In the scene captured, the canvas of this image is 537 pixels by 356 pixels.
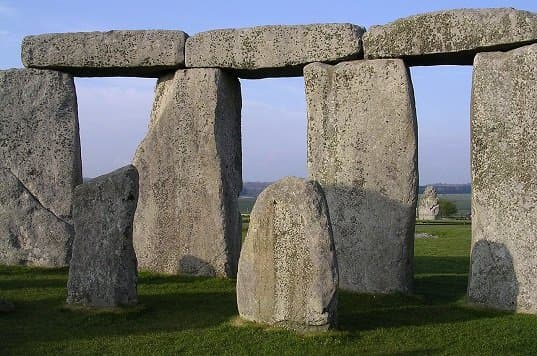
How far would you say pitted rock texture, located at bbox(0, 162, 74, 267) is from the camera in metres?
12.2

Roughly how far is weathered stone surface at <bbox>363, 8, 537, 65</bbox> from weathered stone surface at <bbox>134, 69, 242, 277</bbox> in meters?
2.68

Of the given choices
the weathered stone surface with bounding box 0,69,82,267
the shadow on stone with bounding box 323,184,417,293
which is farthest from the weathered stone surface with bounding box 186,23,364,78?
the weathered stone surface with bounding box 0,69,82,267

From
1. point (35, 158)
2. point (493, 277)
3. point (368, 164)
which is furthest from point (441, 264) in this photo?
point (35, 158)

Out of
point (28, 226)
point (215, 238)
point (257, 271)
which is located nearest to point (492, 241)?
point (257, 271)

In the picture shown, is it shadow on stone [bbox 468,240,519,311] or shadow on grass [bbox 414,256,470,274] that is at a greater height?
shadow on stone [bbox 468,240,519,311]

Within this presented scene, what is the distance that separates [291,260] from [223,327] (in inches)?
44.1

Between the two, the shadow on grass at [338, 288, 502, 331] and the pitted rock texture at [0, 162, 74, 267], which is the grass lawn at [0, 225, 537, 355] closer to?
the shadow on grass at [338, 288, 502, 331]

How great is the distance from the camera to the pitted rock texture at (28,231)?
12164mm

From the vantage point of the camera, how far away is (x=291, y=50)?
11148 mm

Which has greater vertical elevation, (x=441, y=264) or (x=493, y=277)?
(x=493, y=277)

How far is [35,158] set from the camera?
12508 mm

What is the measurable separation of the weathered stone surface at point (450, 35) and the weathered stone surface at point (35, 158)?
5.26 metres

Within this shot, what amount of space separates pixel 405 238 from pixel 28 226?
6.19 metres

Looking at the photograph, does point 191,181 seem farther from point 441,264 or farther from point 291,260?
point 441,264
